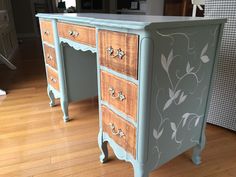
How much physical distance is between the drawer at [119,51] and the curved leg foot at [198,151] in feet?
2.13

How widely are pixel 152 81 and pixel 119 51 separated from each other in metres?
0.19

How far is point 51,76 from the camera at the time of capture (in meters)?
1.80

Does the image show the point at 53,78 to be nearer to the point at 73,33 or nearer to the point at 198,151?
the point at 73,33

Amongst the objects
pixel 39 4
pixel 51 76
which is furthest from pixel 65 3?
pixel 51 76

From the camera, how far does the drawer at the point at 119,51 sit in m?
0.82

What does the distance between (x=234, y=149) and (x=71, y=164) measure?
3.33 ft

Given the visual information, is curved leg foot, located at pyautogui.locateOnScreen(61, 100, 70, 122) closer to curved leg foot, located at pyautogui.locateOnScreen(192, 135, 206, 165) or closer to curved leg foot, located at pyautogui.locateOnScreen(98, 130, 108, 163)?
curved leg foot, located at pyautogui.locateOnScreen(98, 130, 108, 163)

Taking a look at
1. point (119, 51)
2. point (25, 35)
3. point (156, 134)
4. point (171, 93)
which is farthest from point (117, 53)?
point (25, 35)

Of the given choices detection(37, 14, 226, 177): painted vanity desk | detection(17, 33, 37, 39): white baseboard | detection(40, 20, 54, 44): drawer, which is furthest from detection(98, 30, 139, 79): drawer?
detection(17, 33, 37, 39): white baseboard

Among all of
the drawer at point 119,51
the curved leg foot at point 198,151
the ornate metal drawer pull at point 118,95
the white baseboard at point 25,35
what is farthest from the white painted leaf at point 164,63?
the white baseboard at point 25,35

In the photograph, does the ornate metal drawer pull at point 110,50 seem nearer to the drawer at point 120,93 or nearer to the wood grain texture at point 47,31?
the drawer at point 120,93

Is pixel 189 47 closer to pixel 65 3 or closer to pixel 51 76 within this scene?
pixel 51 76

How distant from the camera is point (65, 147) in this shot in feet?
4.62

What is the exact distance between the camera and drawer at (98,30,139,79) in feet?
2.68
